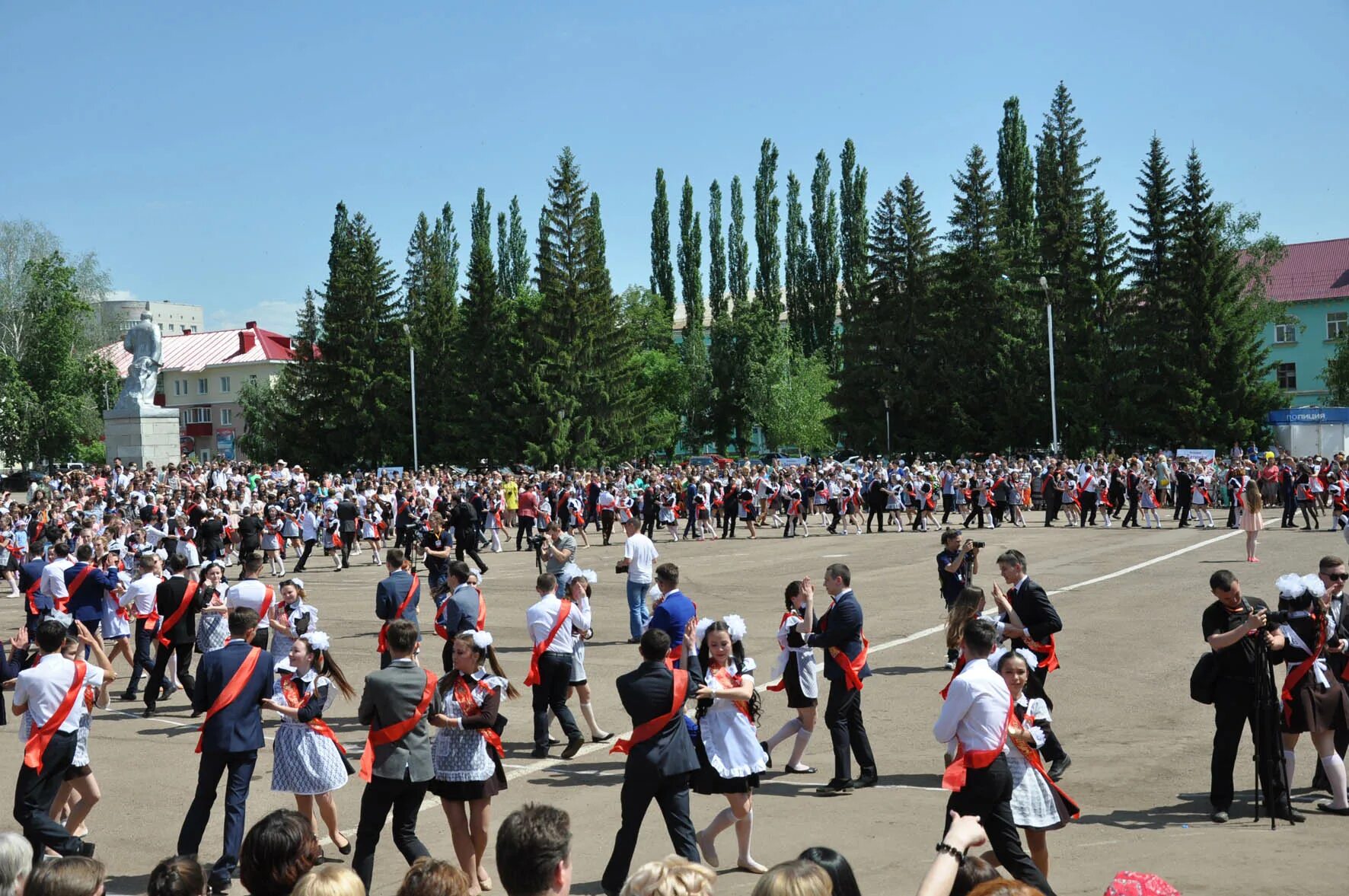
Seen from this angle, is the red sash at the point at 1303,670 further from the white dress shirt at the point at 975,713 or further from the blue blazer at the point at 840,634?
the white dress shirt at the point at 975,713

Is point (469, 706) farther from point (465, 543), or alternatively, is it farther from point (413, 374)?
point (413, 374)

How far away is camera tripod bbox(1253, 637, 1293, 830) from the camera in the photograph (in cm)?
852

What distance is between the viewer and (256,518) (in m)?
26.2

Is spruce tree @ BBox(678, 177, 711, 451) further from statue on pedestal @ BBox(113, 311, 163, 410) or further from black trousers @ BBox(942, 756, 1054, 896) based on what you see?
black trousers @ BBox(942, 756, 1054, 896)

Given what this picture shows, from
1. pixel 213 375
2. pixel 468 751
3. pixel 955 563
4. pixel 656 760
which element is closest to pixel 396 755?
pixel 468 751

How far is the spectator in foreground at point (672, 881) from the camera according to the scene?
3889mm

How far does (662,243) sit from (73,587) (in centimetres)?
7371

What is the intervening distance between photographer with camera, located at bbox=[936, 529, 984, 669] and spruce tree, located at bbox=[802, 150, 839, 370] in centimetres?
6462

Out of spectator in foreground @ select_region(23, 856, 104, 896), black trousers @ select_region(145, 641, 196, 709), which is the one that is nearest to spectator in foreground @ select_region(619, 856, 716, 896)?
spectator in foreground @ select_region(23, 856, 104, 896)

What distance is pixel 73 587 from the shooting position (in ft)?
48.4

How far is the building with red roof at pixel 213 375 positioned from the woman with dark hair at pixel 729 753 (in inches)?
4008

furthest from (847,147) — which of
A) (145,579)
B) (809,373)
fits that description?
(145,579)

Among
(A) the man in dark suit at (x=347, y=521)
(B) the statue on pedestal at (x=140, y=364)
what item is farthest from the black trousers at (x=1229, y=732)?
(B) the statue on pedestal at (x=140, y=364)

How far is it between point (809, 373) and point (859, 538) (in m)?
42.9
